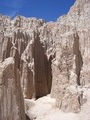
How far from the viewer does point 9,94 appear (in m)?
24.6

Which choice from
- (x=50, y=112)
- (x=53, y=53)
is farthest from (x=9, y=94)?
(x=53, y=53)

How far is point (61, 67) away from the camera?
3841 cm

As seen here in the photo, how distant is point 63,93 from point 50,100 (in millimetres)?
5407

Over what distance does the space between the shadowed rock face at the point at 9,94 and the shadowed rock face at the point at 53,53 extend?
7.60 meters

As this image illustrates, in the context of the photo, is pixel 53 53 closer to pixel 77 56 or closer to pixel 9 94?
pixel 77 56

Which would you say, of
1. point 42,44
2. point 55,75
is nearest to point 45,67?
point 42,44

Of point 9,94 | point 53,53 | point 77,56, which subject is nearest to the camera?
point 9,94

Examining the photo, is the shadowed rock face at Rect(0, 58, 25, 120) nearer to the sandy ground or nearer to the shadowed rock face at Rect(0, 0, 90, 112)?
the sandy ground

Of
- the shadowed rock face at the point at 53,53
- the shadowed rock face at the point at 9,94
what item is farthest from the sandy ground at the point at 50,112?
the shadowed rock face at the point at 9,94

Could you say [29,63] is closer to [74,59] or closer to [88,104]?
[74,59]

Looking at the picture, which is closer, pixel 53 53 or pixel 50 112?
pixel 50 112

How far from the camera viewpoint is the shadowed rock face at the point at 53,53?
36.2 m

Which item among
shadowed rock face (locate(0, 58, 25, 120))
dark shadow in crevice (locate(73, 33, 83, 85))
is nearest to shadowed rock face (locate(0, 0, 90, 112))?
dark shadow in crevice (locate(73, 33, 83, 85))

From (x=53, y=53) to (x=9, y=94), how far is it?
28.5m
